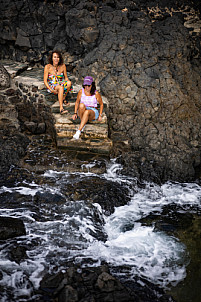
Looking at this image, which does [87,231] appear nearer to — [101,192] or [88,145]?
[101,192]

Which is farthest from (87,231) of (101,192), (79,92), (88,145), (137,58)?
(137,58)

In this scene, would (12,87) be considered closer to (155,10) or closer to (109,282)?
(155,10)

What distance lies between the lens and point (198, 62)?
9.25 meters

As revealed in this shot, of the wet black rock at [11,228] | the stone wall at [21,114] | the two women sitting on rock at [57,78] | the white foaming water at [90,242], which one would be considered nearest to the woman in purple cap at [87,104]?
the two women sitting on rock at [57,78]

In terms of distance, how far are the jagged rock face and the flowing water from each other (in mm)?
931

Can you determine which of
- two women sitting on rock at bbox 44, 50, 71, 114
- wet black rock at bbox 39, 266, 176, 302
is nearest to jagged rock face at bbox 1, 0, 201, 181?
two women sitting on rock at bbox 44, 50, 71, 114

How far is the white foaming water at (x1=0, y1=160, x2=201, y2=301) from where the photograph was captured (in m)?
4.18

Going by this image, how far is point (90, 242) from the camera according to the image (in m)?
4.77

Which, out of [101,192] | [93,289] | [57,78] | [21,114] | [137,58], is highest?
[137,58]

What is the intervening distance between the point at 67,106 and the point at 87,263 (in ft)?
13.7

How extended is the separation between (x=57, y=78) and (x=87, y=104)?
1305mm

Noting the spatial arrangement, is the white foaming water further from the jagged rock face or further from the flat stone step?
the jagged rock face

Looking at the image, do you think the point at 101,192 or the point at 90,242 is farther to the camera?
the point at 101,192

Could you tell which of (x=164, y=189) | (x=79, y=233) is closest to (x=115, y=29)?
(x=164, y=189)
